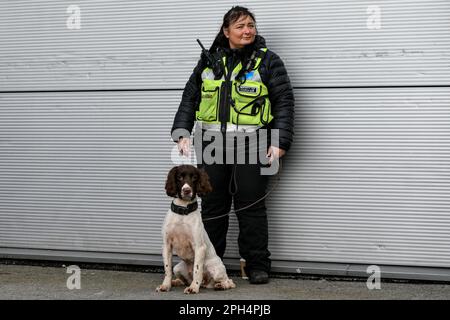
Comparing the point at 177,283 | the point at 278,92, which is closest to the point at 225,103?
the point at 278,92

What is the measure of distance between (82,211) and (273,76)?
214 cm

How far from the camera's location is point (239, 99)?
Answer: 20.3 ft

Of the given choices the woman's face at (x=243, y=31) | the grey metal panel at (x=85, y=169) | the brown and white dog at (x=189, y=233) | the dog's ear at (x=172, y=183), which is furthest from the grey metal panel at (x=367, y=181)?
the grey metal panel at (x=85, y=169)

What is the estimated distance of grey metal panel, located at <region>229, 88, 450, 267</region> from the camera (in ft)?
20.3

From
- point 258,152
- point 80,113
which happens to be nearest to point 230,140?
point 258,152

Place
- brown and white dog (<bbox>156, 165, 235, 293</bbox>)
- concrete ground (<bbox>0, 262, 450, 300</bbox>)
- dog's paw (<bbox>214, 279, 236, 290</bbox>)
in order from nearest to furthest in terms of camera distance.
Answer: concrete ground (<bbox>0, 262, 450, 300</bbox>), brown and white dog (<bbox>156, 165, 235, 293</bbox>), dog's paw (<bbox>214, 279, 236, 290</bbox>)

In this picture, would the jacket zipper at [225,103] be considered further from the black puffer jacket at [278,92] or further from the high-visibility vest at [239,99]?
the black puffer jacket at [278,92]

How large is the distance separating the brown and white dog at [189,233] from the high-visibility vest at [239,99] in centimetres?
52

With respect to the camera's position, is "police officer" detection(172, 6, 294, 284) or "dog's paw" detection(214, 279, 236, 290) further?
"police officer" detection(172, 6, 294, 284)

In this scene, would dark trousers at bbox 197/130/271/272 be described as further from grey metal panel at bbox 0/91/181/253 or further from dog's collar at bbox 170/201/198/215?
grey metal panel at bbox 0/91/181/253

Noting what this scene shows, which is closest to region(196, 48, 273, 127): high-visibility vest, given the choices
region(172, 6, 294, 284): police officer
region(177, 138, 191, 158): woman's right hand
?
region(172, 6, 294, 284): police officer

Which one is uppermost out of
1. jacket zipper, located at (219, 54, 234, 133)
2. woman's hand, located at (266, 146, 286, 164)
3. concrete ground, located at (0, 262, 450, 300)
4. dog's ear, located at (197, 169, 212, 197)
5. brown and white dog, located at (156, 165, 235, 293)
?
jacket zipper, located at (219, 54, 234, 133)

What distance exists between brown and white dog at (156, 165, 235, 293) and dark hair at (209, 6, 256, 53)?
3.51 ft

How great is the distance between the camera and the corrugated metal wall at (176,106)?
6215 mm
